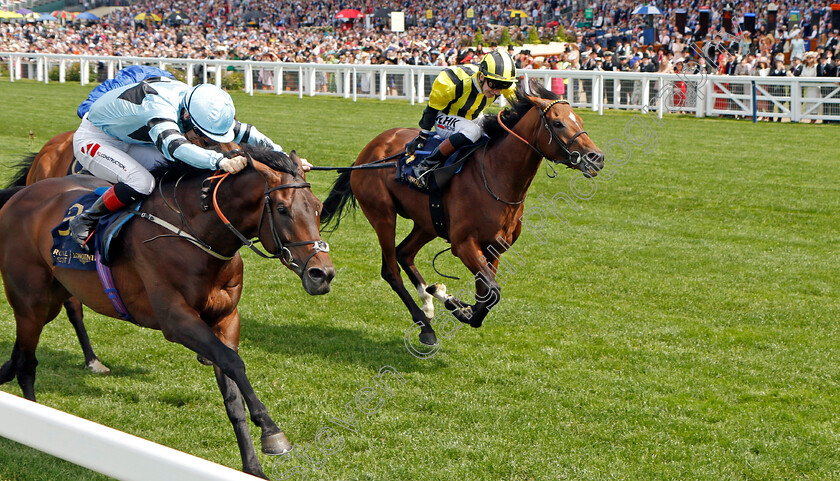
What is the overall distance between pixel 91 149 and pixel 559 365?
316 cm

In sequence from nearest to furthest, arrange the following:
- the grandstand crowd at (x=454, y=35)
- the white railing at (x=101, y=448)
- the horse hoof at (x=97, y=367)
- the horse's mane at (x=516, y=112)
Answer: the white railing at (x=101, y=448), the horse hoof at (x=97, y=367), the horse's mane at (x=516, y=112), the grandstand crowd at (x=454, y=35)

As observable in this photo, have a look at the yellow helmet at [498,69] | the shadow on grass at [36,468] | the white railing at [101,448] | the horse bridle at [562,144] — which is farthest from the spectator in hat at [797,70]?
the white railing at [101,448]

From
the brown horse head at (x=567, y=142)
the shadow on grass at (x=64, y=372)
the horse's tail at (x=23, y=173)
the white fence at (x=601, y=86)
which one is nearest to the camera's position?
the shadow on grass at (x=64, y=372)

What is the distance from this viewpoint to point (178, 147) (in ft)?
13.1

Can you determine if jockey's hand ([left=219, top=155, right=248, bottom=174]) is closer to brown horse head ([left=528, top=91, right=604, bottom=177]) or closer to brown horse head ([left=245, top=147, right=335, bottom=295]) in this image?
brown horse head ([left=245, top=147, right=335, bottom=295])

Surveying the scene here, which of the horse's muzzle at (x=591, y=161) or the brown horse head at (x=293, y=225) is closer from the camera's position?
the brown horse head at (x=293, y=225)

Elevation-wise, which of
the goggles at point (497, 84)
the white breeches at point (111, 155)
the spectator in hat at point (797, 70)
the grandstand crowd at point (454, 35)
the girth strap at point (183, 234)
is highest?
the grandstand crowd at point (454, 35)

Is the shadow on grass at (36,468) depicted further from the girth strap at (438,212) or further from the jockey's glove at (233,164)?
the girth strap at (438,212)

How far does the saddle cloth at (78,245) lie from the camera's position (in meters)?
4.15

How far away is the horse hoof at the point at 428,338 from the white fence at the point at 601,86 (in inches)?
488

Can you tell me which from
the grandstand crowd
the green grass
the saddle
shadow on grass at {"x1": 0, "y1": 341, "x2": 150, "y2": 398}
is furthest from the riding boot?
the grandstand crowd

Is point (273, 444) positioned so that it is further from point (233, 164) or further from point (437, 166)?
point (437, 166)

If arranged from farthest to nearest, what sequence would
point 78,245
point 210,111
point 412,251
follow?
point 412,251
point 78,245
point 210,111

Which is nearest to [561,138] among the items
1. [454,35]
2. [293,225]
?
[293,225]
